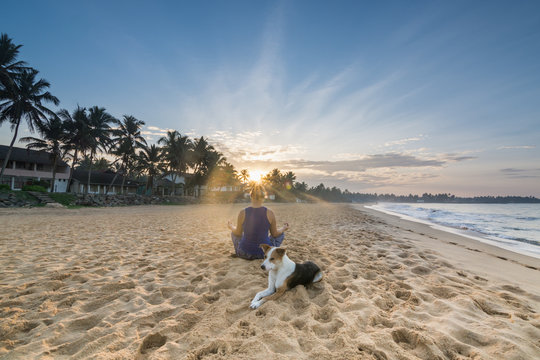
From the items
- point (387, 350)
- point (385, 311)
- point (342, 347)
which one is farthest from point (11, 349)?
point (385, 311)

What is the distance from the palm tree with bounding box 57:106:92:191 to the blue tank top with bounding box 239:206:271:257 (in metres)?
34.5

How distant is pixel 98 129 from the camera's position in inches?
1207

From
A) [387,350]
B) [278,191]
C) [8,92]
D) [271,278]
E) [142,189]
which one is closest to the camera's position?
[387,350]

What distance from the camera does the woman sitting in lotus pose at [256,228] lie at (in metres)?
4.39

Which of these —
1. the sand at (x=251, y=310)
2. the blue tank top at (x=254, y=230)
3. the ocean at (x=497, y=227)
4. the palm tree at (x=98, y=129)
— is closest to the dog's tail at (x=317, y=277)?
the sand at (x=251, y=310)

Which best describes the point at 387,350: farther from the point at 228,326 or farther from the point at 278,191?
the point at 278,191

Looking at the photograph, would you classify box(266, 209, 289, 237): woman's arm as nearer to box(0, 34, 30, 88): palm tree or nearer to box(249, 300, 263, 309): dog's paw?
box(249, 300, 263, 309): dog's paw

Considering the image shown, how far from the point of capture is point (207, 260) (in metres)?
4.86

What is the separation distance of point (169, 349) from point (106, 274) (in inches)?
105

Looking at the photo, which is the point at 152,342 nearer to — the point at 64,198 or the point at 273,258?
the point at 273,258

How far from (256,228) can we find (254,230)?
7cm

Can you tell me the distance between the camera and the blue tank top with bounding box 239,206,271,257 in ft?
14.4

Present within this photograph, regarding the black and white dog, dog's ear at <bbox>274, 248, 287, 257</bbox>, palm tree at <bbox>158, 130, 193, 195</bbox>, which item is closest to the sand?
the black and white dog

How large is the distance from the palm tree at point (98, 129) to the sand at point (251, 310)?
31.6m
